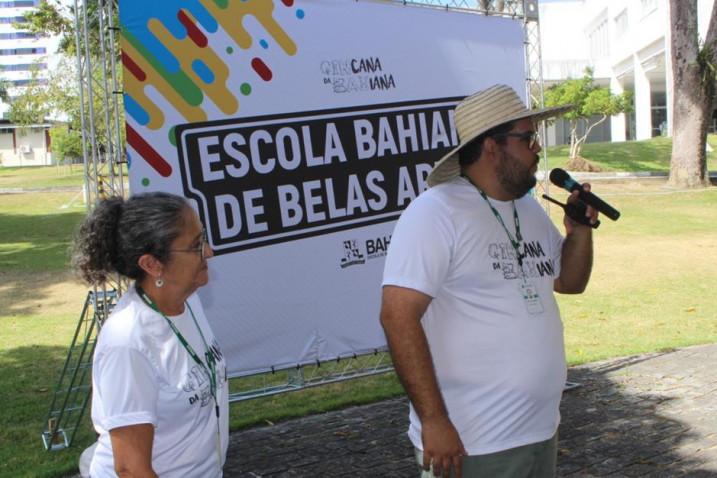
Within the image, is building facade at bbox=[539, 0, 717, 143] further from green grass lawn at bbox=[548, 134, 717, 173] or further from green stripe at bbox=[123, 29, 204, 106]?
green stripe at bbox=[123, 29, 204, 106]

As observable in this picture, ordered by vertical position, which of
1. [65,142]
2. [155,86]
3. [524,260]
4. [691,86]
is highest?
[65,142]

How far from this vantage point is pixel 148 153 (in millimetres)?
4969

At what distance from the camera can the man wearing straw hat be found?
99.7 inches

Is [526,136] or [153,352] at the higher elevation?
[526,136]

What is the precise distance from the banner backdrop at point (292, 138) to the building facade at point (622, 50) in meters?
41.0

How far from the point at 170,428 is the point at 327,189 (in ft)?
12.1

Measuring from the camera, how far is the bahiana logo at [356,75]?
18.6 feet

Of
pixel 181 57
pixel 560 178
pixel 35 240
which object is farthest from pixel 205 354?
pixel 35 240

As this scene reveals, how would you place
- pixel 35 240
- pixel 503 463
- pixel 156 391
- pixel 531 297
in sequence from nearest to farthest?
pixel 156 391, pixel 503 463, pixel 531 297, pixel 35 240

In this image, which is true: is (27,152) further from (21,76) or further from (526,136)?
(526,136)

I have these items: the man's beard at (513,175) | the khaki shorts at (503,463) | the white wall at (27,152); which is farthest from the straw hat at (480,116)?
the white wall at (27,152)

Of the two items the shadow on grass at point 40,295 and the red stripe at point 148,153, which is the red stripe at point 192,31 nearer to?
the red stripe at point 148,153

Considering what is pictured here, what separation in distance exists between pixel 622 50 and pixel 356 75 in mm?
54554

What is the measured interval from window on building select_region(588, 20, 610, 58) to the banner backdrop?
59630mm
